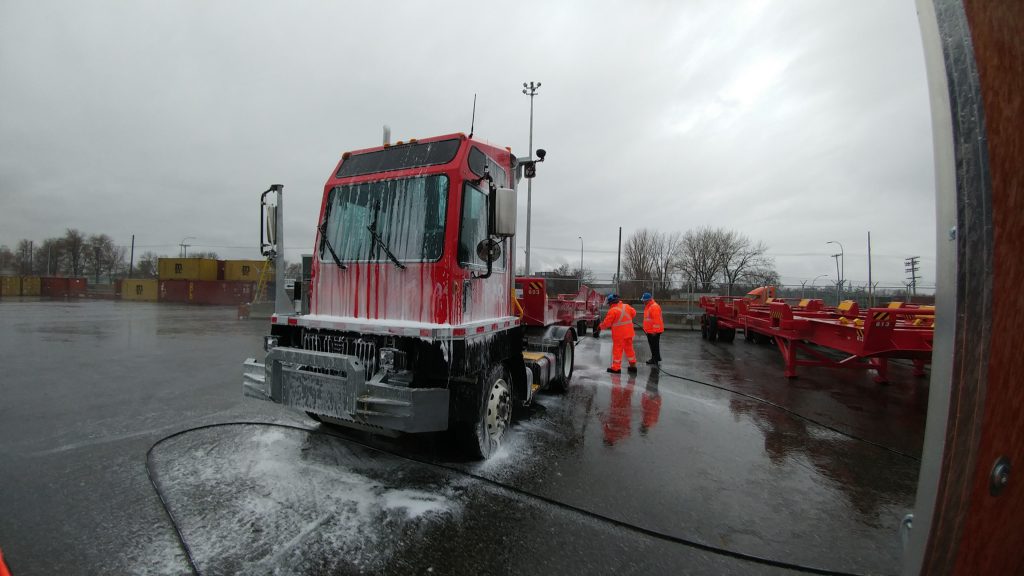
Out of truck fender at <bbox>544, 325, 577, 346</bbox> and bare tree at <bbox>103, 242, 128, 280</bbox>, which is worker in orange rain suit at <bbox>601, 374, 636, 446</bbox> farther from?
bare tree at <bbox>103, 242, 128, 280</bbox>

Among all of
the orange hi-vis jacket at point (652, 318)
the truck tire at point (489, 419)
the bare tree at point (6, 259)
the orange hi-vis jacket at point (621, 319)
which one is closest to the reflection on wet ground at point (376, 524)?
the truck tire at point (489, 419)

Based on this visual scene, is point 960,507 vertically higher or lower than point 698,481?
higher

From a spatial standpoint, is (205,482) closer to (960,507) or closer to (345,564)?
(345,564)

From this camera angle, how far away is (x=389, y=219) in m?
4.10

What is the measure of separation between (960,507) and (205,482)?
4512 millimetres

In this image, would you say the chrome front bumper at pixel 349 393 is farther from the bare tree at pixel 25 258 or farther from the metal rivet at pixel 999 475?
the bare tree at pixel 25 258

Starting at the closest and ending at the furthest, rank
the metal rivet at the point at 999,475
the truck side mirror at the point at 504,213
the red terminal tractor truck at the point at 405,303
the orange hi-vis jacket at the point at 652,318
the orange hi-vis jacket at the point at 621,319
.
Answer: the metal rivet at the point at 999,475, the red terminal tractor truck at the point at 405,303, the truck side mirror at the point at 504,213, the orange hi-vis jacket at the point at 621,319, the orange hi-vis jacket at the point at 652,318

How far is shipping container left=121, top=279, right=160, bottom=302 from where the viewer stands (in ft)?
126

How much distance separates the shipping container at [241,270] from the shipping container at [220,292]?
0.96m

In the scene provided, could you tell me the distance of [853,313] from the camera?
8648 mm

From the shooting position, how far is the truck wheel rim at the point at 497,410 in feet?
13.8

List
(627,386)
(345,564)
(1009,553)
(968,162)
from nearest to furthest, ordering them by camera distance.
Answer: (968,162) → (1009,553) → (345,564) → (627,386)

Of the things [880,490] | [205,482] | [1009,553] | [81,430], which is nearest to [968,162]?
[1009,553]

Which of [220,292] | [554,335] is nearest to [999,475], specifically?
[554,335]
